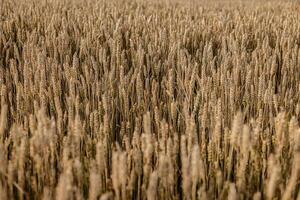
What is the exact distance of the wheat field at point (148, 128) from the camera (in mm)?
961

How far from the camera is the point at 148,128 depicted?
1.00m

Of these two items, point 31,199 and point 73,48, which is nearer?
point 31,199

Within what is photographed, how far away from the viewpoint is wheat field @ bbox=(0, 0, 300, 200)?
0.96 meters

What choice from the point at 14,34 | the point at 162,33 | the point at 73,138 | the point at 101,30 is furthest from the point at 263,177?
the point at 14,34

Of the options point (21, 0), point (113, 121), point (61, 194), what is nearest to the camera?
point (61, 194)

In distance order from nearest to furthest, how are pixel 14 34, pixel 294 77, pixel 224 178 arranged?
1. pixel 224 178
2. pixel 294 77
3. pixel 14 34

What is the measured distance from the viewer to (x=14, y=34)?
271 centimetres

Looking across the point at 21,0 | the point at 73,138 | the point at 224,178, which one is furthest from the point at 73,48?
the point at 21,0

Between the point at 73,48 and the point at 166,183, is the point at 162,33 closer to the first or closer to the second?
the point at 73,48

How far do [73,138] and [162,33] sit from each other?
145 centimetres

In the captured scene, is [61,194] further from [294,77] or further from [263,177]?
[294,77]

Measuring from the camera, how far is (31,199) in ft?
3.36

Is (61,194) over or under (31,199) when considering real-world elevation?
over

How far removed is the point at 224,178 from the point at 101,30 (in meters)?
1.79
